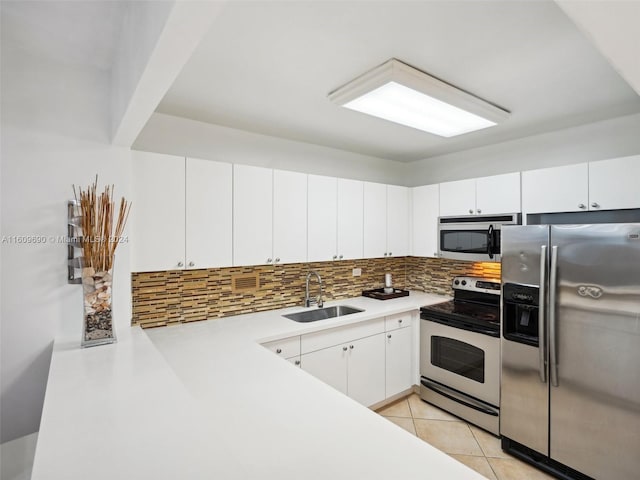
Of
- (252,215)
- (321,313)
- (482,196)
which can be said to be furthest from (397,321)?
(252,215)

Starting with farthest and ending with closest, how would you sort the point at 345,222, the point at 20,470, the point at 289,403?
the point at 345,222 → the point at 20,470 → the point at 289,403

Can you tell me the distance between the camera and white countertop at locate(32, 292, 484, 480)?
83 cm

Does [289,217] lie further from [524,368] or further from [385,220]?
[524,368]

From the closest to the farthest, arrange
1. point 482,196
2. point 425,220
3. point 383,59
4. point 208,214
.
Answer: point 383,59 → point 208,214 → point 482,196 → point 425,220

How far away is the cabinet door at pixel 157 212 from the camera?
6.84 feet

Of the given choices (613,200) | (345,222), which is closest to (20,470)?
(345,222)

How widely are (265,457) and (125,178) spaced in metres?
1.76

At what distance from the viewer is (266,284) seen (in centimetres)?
292

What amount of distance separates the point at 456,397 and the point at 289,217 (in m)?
2.09

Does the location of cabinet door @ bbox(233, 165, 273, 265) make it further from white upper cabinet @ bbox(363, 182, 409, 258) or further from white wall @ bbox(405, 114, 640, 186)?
white wall @ bbox(405, 114, 640, 186)

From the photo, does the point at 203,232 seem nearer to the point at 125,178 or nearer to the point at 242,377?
the point at 125,178

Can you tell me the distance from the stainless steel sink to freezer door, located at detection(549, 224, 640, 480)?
1.54m

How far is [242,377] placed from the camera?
158 centimetres

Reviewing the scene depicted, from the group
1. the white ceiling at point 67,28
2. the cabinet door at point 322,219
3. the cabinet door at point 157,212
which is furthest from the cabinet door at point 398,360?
the white ceiling at point 67,28
